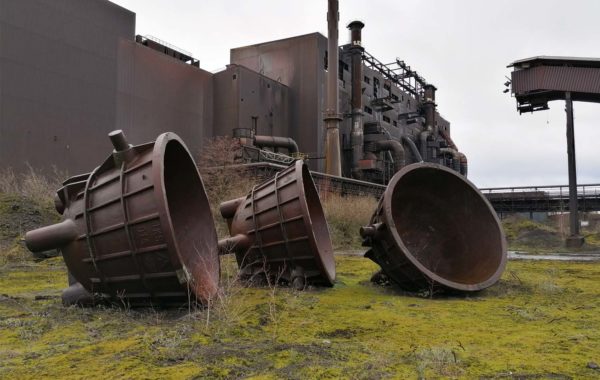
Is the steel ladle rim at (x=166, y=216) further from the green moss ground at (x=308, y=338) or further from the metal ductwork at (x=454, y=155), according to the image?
the metal ductwork at (x=454, y=155)

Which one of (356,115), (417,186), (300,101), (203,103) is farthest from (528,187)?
(417,186)

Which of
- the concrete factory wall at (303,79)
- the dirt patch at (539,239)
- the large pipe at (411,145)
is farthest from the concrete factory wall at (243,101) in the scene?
the dirt patch at (539,239)

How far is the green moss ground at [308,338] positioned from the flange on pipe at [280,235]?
614 millimetres

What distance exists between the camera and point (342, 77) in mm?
37031

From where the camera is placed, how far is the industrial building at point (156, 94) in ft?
65.7

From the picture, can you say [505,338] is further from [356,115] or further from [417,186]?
[356,115]

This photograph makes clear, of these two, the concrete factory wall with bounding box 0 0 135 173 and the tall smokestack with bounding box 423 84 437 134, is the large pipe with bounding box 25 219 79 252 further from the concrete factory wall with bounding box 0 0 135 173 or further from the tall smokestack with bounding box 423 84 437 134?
the tall smokestack with bounding box 423 84 437 134

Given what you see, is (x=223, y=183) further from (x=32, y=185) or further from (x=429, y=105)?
(x=429, y=105)

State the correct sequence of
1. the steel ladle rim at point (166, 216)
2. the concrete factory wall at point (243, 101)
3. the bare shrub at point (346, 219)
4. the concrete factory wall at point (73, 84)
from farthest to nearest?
the concrete factory wall at point (243, 101), the concrete factory wall at point (73, 84), the bare shrub at point (346, 219), the steel ladle rim at point (166, 216)

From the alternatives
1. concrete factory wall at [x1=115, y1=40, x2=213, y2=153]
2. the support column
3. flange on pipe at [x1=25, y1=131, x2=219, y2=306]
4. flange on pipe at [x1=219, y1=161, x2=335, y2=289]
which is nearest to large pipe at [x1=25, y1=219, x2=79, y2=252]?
flange on pipe at [x1=25, y1=131, x2=219, y2=306]

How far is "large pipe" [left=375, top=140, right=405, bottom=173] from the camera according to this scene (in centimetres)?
3697

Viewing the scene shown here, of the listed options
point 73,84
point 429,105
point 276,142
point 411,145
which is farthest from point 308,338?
point 429,105

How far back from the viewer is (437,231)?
838 centimetres

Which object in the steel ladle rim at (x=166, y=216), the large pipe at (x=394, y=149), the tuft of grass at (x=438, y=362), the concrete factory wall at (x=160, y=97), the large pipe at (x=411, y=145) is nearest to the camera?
the tuft of grass at (x=438, y=362)
